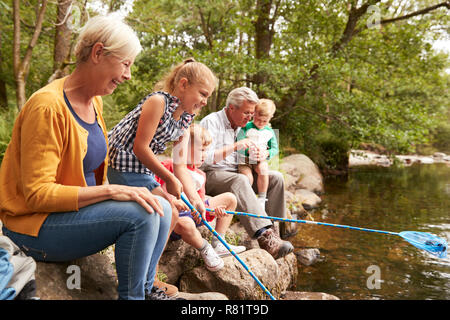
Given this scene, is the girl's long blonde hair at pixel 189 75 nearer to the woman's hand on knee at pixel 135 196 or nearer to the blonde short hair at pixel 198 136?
the blonde short hair at pixel 198 136

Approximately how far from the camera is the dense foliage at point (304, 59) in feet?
24.7

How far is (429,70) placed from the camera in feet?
30.4

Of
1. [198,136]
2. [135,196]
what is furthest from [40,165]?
[198,136]

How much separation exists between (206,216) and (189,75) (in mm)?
1094

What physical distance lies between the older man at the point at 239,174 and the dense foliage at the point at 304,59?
3.59 metres

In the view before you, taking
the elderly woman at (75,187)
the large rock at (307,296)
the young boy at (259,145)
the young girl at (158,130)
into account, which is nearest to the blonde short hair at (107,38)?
the elderly woman at (75,187)

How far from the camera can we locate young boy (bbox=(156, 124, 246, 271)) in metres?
2.53

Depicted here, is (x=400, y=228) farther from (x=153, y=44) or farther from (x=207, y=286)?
(x=153, y=44)

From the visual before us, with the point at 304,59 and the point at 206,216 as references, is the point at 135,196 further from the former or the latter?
the point at 304,59

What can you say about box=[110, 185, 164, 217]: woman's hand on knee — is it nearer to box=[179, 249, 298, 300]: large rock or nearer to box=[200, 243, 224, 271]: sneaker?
box=[200, 243, 224, 271]: sneaker

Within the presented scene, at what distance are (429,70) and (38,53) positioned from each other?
30.9 ft
